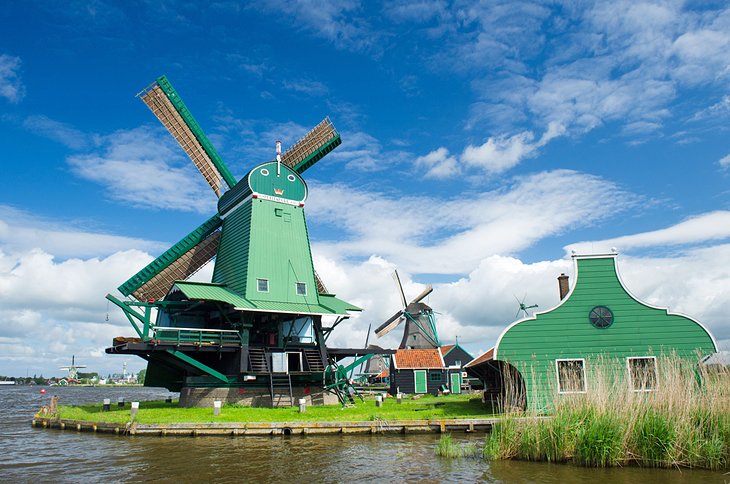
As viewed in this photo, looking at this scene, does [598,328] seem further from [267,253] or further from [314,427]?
[267,253]

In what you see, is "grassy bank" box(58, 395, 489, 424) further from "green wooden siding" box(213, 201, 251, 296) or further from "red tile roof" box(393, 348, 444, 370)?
"red tile roof" box(393, 348, 444, 370)

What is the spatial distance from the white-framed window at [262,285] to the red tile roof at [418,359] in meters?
17.9

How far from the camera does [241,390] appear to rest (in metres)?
26.0

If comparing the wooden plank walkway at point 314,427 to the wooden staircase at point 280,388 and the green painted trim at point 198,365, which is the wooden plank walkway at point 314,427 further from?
the wooden staircase at point 280,388

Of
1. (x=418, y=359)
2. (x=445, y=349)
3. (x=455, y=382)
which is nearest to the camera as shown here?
(x=418, y=359)

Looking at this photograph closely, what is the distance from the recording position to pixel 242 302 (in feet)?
86.6

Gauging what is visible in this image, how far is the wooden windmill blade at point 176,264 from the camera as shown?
94.8ft

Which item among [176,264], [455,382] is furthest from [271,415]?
[455,382]

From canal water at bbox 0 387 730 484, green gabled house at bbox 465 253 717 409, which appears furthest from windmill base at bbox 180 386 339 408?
green gabled house at bbox 465 253 717 409

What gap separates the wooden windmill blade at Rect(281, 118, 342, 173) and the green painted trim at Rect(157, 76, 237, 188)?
137 inches

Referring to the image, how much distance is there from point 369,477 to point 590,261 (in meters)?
12.5

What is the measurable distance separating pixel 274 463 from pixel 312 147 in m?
21.6

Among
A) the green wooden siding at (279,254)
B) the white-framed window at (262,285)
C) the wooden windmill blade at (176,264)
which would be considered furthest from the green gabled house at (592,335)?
the wooden windmill blade at (176,264)

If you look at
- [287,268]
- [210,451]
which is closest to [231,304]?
[287,268]
